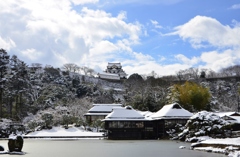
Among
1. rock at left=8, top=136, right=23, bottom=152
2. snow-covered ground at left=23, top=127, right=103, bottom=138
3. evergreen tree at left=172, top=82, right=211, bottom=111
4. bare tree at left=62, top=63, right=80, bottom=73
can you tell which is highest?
bare tree at left=62, top=63, right=80, bottom=73

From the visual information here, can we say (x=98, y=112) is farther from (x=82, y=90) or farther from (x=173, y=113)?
(x=173, y=113)

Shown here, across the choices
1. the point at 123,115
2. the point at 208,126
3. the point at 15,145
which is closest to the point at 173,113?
the point at 123,115

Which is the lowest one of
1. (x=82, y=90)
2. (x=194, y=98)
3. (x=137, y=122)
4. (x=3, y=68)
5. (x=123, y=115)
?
(x=137, y=122)

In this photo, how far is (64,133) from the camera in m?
42.0

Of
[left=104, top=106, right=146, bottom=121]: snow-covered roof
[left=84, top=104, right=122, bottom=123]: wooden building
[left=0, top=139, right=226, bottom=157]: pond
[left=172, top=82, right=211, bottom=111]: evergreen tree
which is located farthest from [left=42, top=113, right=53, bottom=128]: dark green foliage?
[left=0, top=139, right=226, bottom=157]: pond

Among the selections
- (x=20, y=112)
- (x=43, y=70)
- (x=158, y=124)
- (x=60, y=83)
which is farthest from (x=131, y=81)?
(x=158, y=124)

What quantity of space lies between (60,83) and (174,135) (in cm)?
3777

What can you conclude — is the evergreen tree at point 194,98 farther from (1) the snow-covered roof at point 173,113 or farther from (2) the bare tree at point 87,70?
(2) the bare tree at point 87,70

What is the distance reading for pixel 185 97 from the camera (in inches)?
1976

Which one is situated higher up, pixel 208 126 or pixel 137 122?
pixel 137 122

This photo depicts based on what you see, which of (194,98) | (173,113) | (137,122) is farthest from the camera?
(194,98)

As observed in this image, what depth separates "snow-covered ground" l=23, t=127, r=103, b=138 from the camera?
40250 millimetres

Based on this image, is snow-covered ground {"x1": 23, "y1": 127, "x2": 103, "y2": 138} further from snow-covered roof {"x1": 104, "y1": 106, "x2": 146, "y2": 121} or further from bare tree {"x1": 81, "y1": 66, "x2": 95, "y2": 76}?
bare tree {"x1": 81, "y1": 66, "x2": 95, "y2": 76}

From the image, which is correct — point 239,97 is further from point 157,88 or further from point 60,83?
point 60,83
